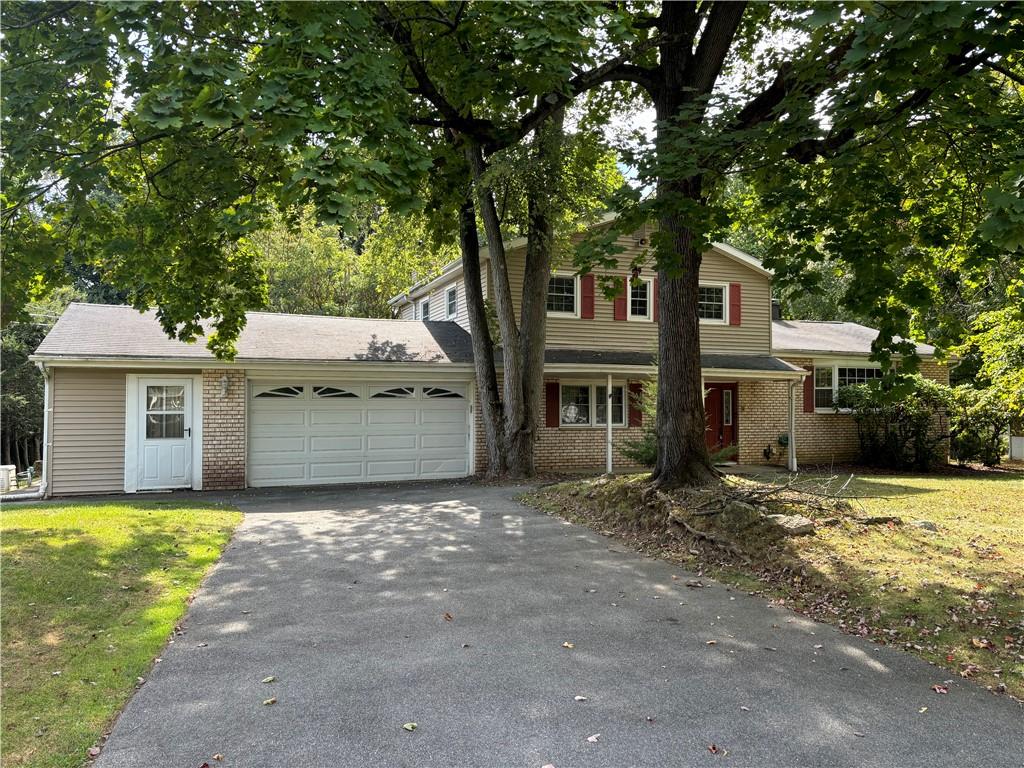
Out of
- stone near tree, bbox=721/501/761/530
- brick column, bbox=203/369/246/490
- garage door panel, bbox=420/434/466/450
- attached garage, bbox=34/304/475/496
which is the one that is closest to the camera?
stone near tree, bbox=721/501/761/530

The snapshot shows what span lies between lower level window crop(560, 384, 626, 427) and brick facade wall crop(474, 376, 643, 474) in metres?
0.20

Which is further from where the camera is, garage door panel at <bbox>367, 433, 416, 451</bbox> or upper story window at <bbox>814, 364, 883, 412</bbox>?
upper story window at <bbox>814, 364, 883, 412</bbox>

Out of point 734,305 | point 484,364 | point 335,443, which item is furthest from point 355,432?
point 734,305

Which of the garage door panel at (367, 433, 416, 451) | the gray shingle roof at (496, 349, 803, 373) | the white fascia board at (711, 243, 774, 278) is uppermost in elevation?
the white fascia board at (711, 243, 774, 278)

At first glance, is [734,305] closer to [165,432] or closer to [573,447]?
[573,447]

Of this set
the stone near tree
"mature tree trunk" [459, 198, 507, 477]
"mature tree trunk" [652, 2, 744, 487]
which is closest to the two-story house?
"mature tree trunk" [459, 198, 507, 477]

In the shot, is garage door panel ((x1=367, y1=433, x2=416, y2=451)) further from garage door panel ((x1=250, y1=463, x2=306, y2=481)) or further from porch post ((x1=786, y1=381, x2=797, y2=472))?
porch post ((x1=786, y1=381, x2=797, y2=472))

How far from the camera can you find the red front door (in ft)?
55.7

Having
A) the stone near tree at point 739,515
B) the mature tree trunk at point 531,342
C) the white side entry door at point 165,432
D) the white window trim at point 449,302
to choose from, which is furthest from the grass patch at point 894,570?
the white window trim at point 449,302

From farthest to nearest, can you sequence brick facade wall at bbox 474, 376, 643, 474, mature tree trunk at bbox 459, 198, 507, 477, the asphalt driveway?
brick facade wall at bbox 474, 376, 643, 474
mature tree trunk at bbox 459, 198, 507, 477
the asphalt driveway

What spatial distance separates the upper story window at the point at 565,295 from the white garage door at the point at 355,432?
3227 mm

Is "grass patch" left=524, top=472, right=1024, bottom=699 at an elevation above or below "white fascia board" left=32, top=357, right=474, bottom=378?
below

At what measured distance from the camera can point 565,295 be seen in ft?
53.1

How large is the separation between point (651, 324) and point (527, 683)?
45.8 ft
